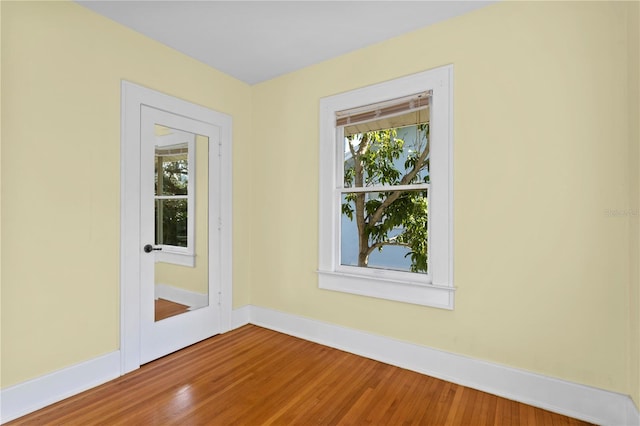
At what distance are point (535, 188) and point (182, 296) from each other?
2993mm

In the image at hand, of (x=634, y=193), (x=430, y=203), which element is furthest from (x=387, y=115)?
(x=634, y=193)

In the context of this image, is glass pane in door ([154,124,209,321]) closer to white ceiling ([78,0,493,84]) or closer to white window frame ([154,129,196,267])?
white window frame ([154,129,196,267])

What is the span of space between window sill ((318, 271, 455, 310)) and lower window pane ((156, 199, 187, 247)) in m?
1.34

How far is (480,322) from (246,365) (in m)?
1.85

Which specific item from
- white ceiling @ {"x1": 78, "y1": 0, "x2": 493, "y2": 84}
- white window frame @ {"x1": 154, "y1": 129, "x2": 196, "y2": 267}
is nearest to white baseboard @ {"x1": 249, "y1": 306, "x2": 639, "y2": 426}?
white window frame @ {"x1": 154, "y1": 129, "x2": 196, "y2": 267}

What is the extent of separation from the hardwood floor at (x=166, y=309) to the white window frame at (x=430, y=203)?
1.32 metres

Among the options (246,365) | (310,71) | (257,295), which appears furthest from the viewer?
(257,295)

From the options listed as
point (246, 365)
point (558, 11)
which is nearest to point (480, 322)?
point (246, 365)

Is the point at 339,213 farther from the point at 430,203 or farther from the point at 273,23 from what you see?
the point at 273,23

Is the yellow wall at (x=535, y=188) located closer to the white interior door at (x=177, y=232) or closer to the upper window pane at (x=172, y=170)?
the white interior door at (x=177, y=232)

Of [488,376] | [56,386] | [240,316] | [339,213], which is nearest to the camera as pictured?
[56,386]

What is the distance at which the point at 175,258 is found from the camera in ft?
9.43

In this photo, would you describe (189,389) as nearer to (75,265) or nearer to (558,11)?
(75,265)

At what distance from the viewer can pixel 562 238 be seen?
2014 millimetres
